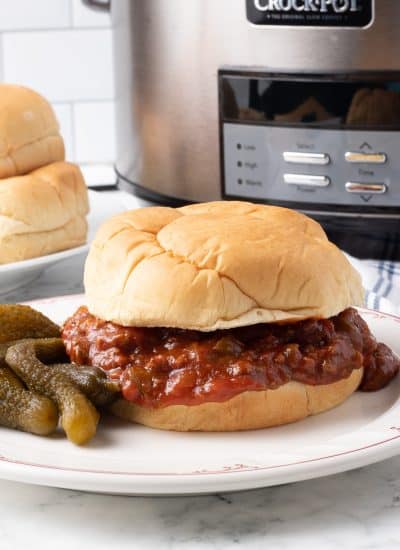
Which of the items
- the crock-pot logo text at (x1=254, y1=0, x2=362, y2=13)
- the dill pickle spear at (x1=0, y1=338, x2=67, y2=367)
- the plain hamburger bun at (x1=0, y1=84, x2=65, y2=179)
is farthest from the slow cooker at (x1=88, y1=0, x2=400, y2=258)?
the dill pickle spear at (x1=0, y1=338, x2=67, y2=367)

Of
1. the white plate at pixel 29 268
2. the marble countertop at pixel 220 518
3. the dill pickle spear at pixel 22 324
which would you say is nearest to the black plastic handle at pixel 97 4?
the white plate at pixel 29 268

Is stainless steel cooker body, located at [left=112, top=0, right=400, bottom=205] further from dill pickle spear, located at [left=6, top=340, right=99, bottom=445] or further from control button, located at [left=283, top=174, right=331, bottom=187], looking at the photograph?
dill pickle spear, located at [left=6, top=340, right=99, bottom=445]

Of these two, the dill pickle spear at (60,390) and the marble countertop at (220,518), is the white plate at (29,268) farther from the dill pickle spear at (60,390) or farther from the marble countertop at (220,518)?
the marble countertop at (220,518)

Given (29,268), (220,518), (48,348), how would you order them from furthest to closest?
(29,268)
(48,348)
(220,518)

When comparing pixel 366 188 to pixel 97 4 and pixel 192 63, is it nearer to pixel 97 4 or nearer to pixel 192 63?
pixel 192 63

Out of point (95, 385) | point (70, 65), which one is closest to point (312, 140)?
point (95, 385)

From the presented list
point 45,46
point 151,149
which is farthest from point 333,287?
point 45,46
